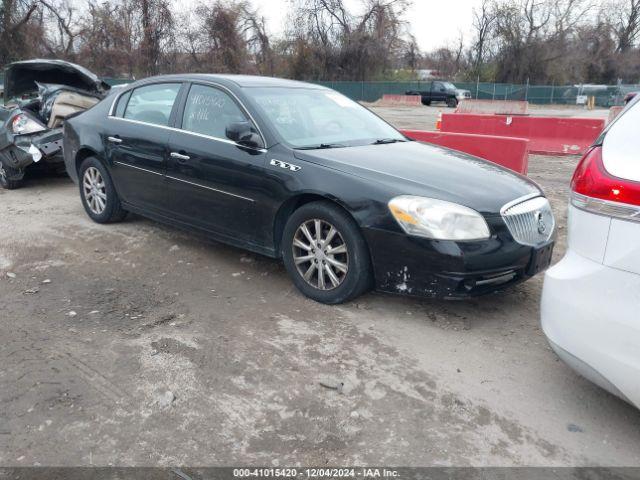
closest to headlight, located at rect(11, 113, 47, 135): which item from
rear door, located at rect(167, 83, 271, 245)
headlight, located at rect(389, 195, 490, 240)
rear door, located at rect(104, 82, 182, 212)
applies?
rear door, located at rect(104, 82, 182, 212)

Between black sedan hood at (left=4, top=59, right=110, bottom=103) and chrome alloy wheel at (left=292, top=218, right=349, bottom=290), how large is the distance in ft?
19.6

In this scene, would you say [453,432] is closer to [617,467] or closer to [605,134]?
[617,467]

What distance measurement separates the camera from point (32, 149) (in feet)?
24.3

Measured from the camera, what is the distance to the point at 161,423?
2.70m

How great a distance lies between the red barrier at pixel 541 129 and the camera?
36.7 feet

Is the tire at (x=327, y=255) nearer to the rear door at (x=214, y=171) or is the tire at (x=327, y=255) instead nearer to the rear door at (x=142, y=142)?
the rear door at (x=214, y=171)

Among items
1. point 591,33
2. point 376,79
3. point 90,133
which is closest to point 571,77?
point 591,33

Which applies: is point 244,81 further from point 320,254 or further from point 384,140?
point 320,254

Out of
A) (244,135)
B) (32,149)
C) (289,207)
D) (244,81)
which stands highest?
(244,81)

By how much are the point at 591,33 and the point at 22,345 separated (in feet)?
211

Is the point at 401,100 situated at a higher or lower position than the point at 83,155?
lower

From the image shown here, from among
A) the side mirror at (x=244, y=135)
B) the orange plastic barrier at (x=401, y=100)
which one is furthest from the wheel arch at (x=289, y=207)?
the orange plastic barrier at (x=401, y=100)

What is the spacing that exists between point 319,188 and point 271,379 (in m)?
1.38

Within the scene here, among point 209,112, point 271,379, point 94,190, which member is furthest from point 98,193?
point 271,379
